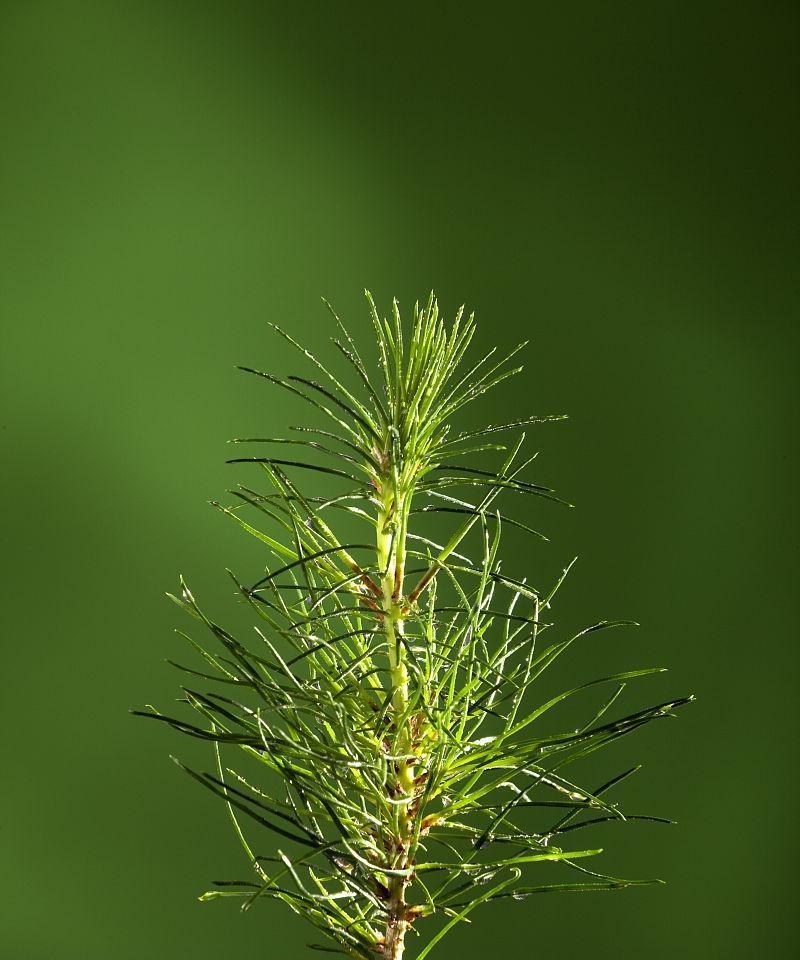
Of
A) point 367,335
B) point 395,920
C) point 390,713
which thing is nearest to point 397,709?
point 390,713

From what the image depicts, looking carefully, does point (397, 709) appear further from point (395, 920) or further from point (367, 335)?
point (367, 335)

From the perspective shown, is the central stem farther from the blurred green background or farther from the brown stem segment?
the blurred green background

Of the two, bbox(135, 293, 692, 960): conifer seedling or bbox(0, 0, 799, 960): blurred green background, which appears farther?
bbox(0, 0, 799, 960): blurred green background

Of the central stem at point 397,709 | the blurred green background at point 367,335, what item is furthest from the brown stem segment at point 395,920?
the blurred green background at point 367,335

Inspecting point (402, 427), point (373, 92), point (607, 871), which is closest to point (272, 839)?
point (607, 871)

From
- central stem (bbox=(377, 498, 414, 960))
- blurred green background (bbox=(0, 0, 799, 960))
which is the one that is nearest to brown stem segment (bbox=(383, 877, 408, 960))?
central stem (bbox=(377, 498, 414, 960))

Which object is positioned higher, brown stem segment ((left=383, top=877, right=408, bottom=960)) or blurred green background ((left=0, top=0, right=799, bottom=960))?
blurred green background ((left=0, top=0, right=799, bottom=960))
